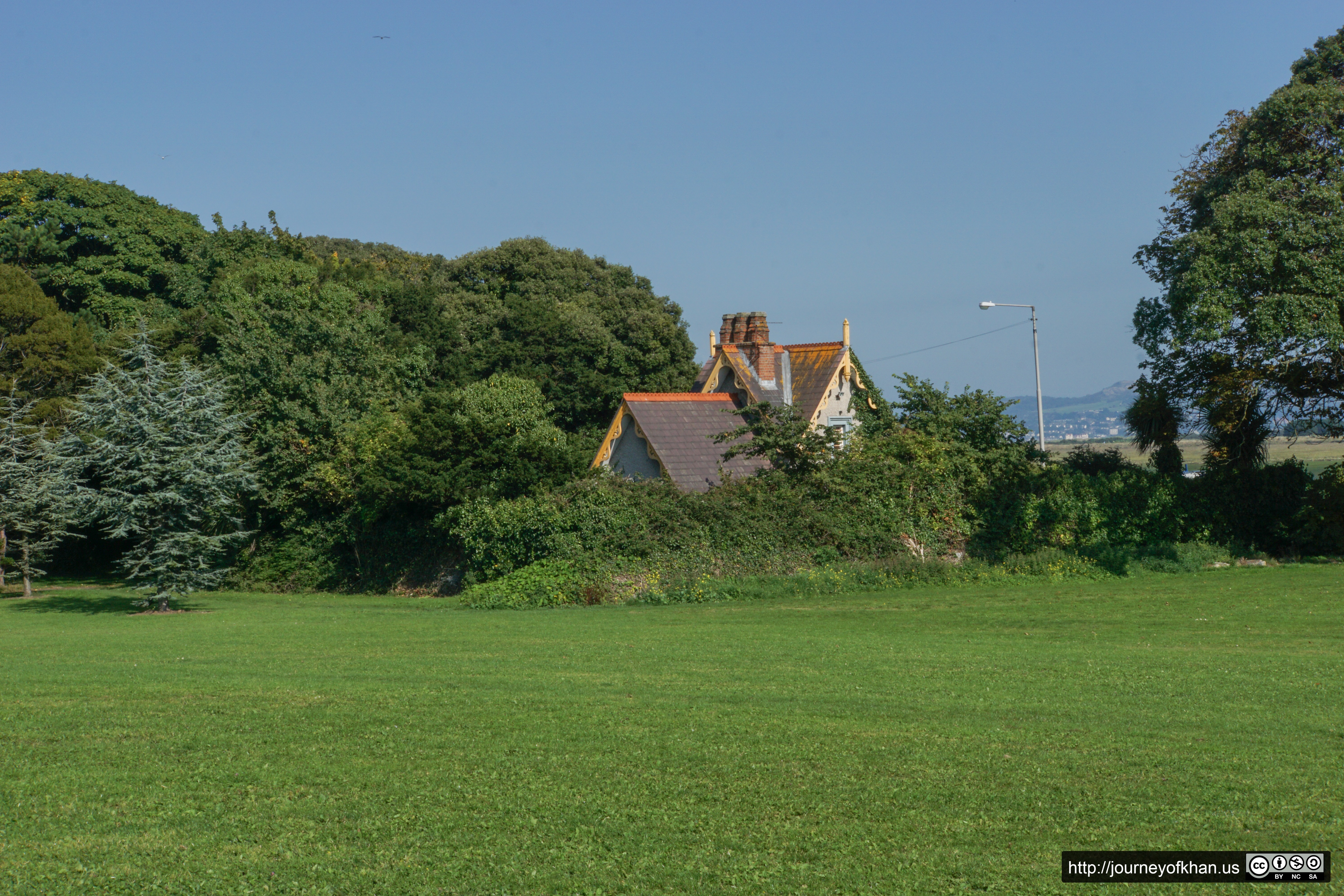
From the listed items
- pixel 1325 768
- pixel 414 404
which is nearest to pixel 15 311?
pixel 414 404

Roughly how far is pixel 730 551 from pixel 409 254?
5424 centimetres

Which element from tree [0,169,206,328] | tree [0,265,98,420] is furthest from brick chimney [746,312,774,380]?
tree [0,169,206,328]

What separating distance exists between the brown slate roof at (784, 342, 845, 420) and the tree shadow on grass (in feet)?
75.3

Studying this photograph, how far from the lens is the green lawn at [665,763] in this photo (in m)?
6.71

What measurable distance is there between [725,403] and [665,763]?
2758cm

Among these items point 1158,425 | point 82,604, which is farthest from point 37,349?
point 1158,425

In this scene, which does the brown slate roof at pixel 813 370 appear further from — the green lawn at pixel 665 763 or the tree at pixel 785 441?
the green lawn at pixel 665 763

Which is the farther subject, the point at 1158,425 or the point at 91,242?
the point at 91,242

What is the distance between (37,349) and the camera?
4009 centimetres

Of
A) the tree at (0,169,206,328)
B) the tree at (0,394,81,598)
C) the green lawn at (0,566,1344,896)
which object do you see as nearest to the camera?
the green lawn at (0,566,1344,896)

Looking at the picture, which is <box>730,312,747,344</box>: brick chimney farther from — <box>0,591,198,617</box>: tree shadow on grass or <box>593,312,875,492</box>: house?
<box>0,591,198,617</box>: tree shadow on grass

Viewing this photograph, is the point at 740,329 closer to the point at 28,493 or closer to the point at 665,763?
the point at 28,493

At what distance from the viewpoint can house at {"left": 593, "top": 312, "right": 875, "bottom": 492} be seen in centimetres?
3241

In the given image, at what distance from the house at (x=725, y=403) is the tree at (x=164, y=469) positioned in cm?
1010
